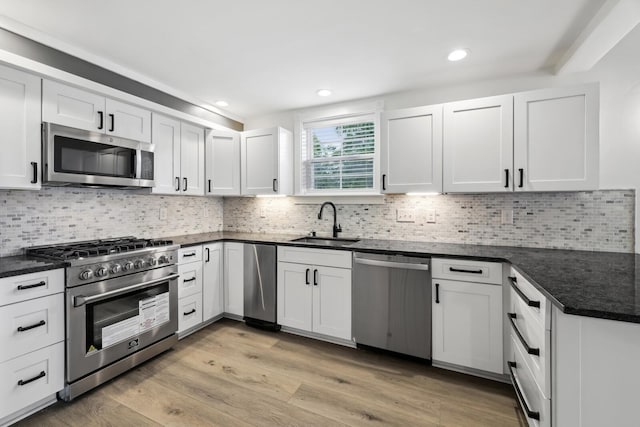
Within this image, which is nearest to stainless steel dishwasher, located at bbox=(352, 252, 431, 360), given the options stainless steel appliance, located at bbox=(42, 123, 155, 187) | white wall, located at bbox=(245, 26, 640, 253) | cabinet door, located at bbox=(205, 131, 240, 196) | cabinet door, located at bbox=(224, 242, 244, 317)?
cabinet door, located at bbox=(224, 242, 244, 317)

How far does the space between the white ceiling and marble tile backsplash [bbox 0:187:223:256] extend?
115 cm

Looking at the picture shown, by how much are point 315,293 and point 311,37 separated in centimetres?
218

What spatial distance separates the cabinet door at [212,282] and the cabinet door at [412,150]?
1.98 meters

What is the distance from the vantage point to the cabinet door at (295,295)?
284 cm

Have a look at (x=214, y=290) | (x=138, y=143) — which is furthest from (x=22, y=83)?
(x=214, y=290)

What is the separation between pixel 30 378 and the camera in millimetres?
1751

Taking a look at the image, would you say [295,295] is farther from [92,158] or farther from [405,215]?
[92,158]

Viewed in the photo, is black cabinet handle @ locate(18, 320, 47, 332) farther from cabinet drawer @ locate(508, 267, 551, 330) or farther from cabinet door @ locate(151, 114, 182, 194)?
cabinet drawer @ locate(508, 267, 551, 330)

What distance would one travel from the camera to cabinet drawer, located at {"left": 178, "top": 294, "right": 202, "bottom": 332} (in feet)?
9.14

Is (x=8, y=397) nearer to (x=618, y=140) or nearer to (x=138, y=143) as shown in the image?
(x=138, y=143)

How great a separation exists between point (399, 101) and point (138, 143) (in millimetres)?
2590

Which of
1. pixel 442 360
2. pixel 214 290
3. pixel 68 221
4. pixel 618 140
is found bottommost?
pixel 442 360

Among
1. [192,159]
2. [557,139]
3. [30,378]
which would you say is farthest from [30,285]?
Result: [557,139]

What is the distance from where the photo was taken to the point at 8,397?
1661mm
